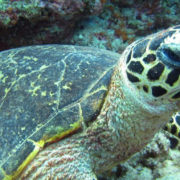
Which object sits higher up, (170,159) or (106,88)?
(106,88)

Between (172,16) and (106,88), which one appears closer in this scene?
(106,88)

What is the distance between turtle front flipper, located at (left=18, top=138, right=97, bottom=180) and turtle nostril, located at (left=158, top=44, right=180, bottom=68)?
870 millimetres

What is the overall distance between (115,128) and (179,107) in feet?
1.63

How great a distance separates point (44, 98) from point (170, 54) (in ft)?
3.23

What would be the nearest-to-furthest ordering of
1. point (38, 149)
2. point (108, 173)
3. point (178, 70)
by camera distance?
1. point (178, 70)
2. point (38, 149)
3. point (108, 173)

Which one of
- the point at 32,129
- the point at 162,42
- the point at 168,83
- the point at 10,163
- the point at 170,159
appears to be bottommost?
the point at 170,159

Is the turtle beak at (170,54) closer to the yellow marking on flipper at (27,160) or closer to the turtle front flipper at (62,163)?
the turtle front flipper at (62,163)

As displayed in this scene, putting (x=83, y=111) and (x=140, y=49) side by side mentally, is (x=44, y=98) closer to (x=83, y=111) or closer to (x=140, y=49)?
(x=83, y=111)

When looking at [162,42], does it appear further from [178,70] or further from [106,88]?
[106,88]

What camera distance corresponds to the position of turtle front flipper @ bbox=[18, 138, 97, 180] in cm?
Answer: 146

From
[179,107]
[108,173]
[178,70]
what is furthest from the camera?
[108,173]

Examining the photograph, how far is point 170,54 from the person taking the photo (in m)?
1.21

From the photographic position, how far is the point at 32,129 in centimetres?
150

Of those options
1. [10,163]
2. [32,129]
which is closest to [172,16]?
[32,129]
